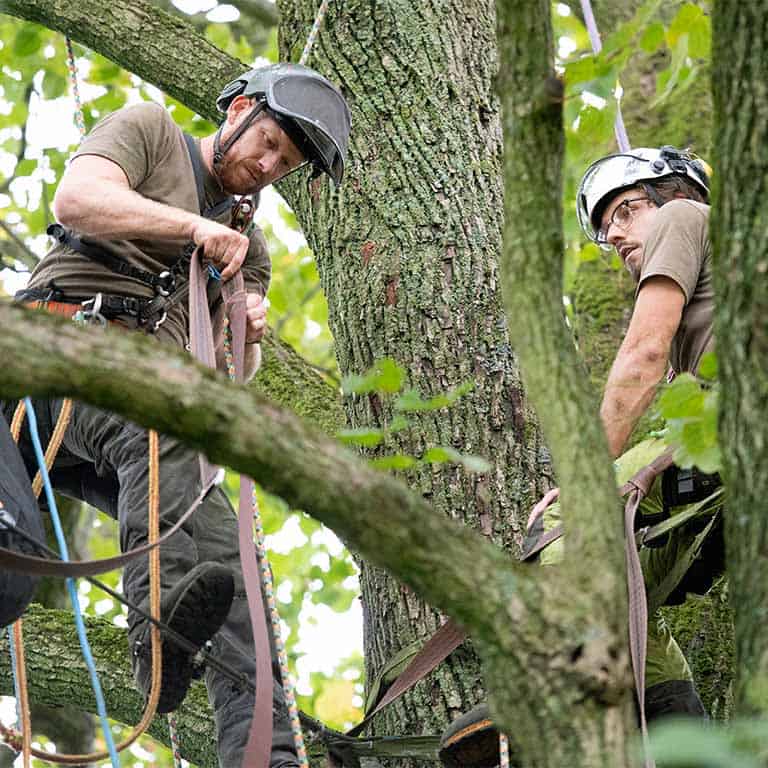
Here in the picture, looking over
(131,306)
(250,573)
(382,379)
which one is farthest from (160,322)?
(382,379)

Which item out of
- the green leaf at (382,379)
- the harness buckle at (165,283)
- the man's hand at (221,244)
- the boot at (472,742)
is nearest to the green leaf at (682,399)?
the green leaf at (382,379)

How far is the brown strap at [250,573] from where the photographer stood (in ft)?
9.32

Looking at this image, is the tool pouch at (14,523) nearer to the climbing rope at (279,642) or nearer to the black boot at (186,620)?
the black boot at (186,620)

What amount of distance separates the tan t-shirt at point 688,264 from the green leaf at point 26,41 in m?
3.91

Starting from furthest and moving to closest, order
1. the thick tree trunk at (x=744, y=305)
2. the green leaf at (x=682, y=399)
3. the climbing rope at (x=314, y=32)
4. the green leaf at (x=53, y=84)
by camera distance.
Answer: the green leaf at (x=53, y=84)
the climbing rope at (x=314, y=32)
the green leaf at (x=682, y=399)
the thick tree trunk at (x=744, y=305)

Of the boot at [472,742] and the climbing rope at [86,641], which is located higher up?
the climbing rope at [86,641]

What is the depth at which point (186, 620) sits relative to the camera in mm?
2975

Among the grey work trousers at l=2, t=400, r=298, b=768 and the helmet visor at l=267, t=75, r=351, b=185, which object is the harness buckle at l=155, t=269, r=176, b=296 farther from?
the helmet visor at l=267, t=75, r=351, b=185

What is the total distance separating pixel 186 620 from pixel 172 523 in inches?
14.1

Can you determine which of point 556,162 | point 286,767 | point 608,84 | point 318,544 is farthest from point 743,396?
point 318,544

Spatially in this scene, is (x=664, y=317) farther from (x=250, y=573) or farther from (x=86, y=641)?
(x=86, y=641)

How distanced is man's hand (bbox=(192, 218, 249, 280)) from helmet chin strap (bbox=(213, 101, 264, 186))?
44cm

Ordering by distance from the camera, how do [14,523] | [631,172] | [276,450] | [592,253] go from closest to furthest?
1. [276,450]
2. [14,523]
3. [631,172]
4. [592,253]

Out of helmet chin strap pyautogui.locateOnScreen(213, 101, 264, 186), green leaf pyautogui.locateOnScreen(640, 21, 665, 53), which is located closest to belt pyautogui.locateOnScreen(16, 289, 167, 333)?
helmet chin strap pyautogui.locateOnScreen(213, 101, 264, 186)
